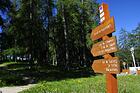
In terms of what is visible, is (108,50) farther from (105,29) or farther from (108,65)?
(105,29)

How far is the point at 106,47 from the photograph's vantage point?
718 cm

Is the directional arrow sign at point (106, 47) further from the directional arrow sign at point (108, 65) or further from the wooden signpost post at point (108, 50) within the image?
the directional arrow sign at point (108, 65)

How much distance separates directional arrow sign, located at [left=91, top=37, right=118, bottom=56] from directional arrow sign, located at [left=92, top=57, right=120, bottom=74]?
0.21m

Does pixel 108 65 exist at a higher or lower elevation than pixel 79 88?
higher

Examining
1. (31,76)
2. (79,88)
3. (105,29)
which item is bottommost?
(79,88)

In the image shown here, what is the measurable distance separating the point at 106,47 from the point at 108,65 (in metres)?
0.44

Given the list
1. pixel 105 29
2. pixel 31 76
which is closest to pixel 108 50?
pixel 105 29

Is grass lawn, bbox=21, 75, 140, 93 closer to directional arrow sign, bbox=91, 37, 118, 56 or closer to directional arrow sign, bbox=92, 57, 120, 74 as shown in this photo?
directional arrow sign, bbox=92, 57, 120, 74

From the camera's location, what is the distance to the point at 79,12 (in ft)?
178

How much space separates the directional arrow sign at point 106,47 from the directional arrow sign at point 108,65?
0.69 feet

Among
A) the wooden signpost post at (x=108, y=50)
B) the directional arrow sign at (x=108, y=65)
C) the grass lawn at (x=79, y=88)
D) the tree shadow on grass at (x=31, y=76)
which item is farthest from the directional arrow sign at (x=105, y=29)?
the tree shadow on grass at (x=31, y=76)

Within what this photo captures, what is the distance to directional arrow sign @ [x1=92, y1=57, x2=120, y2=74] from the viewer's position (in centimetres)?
658

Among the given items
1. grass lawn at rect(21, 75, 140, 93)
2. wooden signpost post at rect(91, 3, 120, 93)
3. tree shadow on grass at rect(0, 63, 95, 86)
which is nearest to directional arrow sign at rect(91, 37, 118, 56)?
wooden signpost post at rect(91, 3, 120, 93)

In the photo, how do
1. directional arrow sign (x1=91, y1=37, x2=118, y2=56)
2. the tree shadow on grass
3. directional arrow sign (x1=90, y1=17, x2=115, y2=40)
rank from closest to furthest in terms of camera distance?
directional arrow sign (x1=91, y1=37, x2=118, y2=56)
directional arrow sign (x1=90, y1=17, x2=115, y2=40)
the tree shadow on grass
